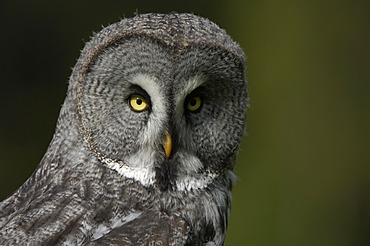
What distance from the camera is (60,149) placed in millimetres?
3889

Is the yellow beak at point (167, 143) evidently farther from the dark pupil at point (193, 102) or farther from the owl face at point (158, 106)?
the dark pupil at point (193, 102)

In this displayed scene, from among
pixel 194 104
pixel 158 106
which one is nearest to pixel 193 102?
pixel 194 104

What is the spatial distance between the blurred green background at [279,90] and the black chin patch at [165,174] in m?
4.44

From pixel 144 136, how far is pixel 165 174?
17 centimetres

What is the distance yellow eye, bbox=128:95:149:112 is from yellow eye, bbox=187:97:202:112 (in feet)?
0.53

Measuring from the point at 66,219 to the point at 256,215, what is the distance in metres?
4.56

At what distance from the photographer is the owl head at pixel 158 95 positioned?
3.69 meters

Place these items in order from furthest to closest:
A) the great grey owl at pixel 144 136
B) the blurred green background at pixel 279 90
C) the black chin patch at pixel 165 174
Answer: the blurred green background at pixel 279 90 < the black chin patch at pixel 165 174 < the great grey owl at pixel 144 136

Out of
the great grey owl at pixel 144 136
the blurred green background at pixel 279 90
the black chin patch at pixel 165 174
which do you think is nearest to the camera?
the great grey owl at pixel 144 136

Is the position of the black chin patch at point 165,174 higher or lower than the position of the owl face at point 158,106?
lower

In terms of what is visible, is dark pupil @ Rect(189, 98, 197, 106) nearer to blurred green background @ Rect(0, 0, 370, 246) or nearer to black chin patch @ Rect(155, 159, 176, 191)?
black chin patch @ Rect(155, 159, 176, 191)

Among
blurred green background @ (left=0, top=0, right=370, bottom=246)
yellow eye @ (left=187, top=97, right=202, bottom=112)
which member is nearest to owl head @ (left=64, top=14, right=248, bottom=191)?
yellow eye @ (left=187, top=97, right=202, bottom=112)

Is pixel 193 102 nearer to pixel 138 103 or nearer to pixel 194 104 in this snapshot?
pixel 194 104

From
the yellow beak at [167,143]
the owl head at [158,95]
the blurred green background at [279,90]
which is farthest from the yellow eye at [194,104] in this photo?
the blurred green background at [279,90]
